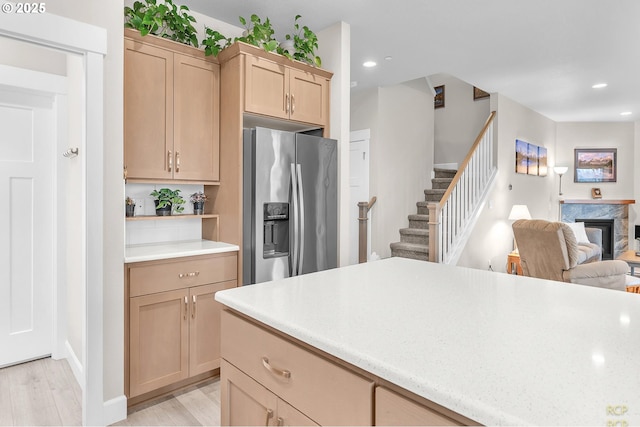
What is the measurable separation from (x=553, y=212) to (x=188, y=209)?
7403 millimetres

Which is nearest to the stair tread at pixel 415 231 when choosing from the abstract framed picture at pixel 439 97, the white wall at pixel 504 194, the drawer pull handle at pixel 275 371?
the white wall at pixel 504 194

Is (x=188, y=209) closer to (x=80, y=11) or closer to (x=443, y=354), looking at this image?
(x=80, y=11)

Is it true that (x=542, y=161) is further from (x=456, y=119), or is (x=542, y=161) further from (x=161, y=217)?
(x=161, y=217)

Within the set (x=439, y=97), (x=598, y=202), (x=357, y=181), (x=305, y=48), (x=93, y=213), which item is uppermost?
(x=439, y=97)

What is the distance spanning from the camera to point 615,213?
7.57 metres

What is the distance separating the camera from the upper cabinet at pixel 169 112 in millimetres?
2375

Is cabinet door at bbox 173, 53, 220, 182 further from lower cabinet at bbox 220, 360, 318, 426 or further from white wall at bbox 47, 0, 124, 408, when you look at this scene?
lower cabinet at bbox 220, 360, 318, 426

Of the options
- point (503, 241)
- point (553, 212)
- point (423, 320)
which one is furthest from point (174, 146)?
point (553, 212)

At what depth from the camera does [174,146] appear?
2568 millimetres

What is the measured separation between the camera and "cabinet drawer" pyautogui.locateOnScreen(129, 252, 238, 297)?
2.25m

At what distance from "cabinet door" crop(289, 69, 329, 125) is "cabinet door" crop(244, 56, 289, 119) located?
0.07 metres

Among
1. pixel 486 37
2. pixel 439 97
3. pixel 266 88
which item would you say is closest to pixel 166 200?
pixel 266 88

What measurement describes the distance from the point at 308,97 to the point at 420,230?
2.80 m

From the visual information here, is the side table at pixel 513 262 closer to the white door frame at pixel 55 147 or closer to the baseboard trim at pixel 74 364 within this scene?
the baseboard trim at pixel 74 364
